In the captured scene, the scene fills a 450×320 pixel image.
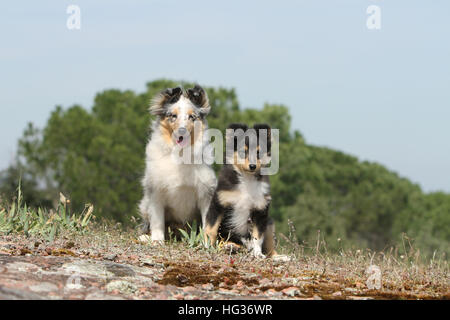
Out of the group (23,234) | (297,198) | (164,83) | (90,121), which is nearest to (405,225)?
(297,198)

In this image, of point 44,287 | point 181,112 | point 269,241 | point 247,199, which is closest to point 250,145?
point 247,199

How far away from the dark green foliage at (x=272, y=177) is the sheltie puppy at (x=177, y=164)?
13.7 metres

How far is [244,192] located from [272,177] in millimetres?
25285

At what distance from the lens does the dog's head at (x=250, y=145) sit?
9039mm

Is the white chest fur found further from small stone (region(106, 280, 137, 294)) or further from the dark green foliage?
the dark green foliage

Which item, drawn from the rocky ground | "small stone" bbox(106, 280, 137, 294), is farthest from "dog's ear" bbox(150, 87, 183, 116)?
"small stone" bbox(106, 280, 137, 294)

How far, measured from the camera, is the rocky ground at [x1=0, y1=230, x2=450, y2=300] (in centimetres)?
611

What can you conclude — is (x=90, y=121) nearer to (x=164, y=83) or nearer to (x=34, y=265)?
(x=164, y=83)

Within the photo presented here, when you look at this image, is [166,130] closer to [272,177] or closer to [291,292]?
[291,292]

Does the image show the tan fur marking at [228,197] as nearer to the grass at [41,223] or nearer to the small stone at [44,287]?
the grass at [41,223]

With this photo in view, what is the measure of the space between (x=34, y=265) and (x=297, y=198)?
29648 millimetres

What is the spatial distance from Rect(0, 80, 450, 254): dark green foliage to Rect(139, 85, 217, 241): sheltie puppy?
13651 mm

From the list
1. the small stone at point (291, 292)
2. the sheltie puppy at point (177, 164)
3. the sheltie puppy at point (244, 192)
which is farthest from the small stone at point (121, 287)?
the sheltie puppy at point (177, 164)

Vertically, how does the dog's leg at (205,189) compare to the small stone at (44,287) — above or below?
above
